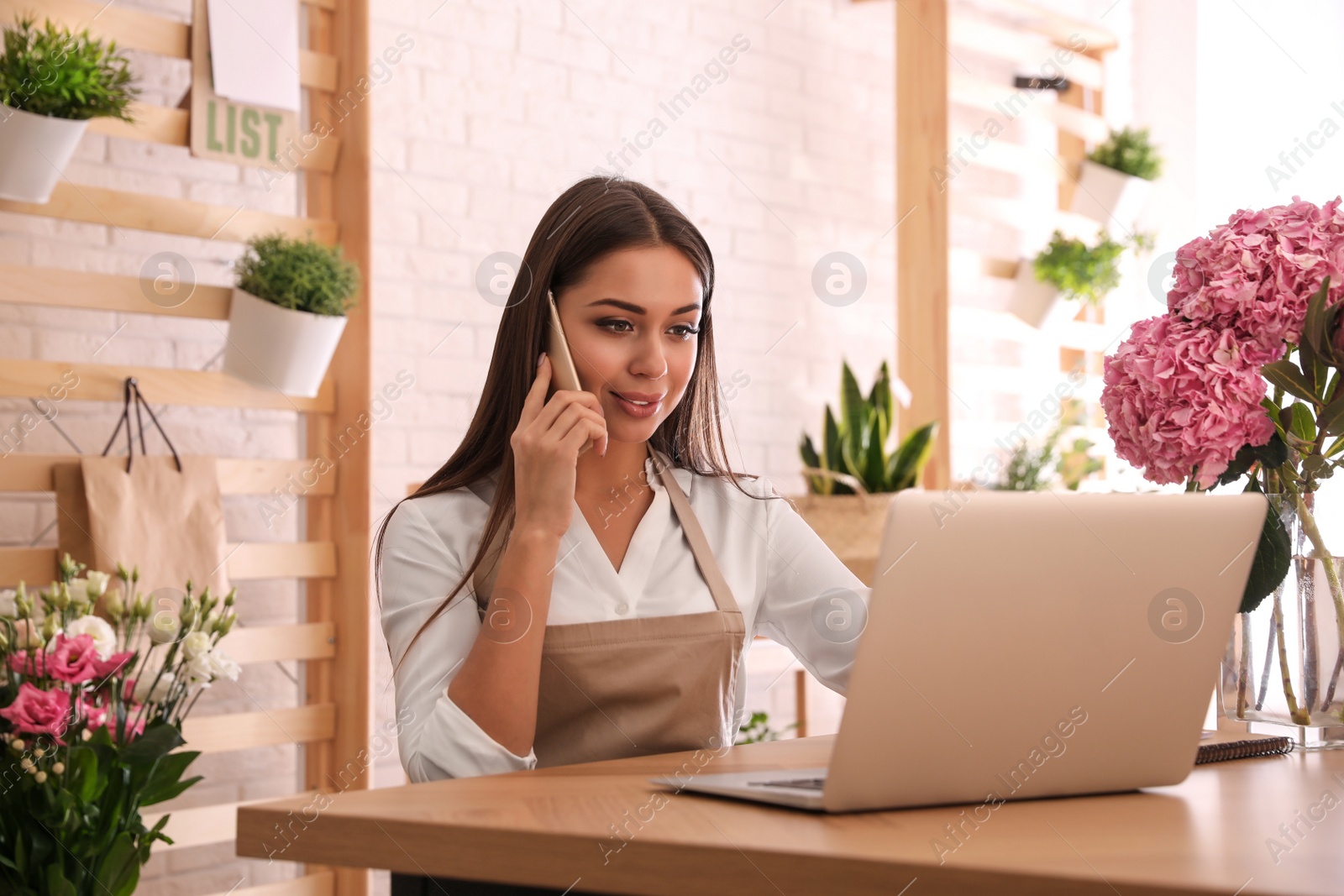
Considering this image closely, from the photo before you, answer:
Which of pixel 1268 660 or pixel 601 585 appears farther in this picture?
pixel 601 585

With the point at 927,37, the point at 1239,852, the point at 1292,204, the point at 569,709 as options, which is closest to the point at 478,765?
the point at 569,709

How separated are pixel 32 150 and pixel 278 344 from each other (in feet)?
1.80

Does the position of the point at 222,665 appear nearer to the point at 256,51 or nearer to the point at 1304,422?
the point at 256,51

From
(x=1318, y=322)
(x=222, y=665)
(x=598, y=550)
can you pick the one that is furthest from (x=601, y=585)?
(x=1318, y=322)

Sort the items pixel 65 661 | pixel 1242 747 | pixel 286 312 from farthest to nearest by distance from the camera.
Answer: pixel 286 312, pixel 65 661, pixel 1242 747

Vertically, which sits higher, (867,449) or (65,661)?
(867,449)

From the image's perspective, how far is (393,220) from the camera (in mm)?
3123

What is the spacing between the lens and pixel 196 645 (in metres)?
1.98

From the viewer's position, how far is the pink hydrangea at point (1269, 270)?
1315mm

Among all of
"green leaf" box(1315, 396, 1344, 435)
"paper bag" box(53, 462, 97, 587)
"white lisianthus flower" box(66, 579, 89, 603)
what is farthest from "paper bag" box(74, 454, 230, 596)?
"green leaf" box(1315, 396, 1344, 435)

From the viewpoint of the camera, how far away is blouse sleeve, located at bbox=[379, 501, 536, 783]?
138 cm

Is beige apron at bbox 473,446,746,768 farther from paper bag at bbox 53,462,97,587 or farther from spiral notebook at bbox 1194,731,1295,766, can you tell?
paper bag at bbox 53,462,97,587

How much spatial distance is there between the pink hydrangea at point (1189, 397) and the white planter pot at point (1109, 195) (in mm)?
3182

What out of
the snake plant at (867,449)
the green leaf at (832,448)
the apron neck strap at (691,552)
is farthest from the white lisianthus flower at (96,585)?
the green leaf at (832,448)
